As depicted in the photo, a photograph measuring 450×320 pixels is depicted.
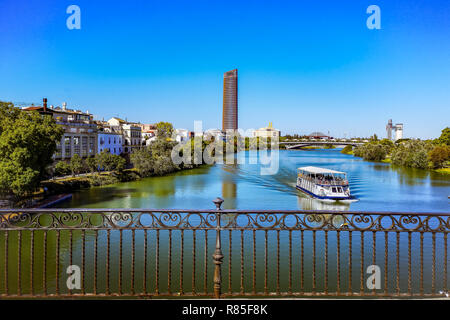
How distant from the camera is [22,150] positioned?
14.0 m

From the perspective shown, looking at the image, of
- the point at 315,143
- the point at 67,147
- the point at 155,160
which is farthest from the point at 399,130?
the point at 67,147

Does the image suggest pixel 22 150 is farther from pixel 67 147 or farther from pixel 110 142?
pixel 110 142

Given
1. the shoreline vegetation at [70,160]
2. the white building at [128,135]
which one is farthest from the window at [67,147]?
the white building at [128,135]

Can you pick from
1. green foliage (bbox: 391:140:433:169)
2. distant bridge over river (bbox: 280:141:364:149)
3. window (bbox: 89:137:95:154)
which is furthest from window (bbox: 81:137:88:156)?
distant bridge over river (bbox: 280:141:364:149)

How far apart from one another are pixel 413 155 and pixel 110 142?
32.4 m

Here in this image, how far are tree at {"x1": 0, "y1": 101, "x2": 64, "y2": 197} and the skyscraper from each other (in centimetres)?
10983

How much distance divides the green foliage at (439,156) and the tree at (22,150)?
34.0 meters

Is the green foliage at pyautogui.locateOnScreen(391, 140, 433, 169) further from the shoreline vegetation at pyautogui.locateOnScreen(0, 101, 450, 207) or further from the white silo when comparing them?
the white silo

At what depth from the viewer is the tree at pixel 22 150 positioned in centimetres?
1365

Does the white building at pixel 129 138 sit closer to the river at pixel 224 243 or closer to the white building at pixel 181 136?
the white building at pixel 181 136

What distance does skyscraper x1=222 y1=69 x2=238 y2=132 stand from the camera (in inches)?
5025

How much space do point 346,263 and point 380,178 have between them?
74.0ft
